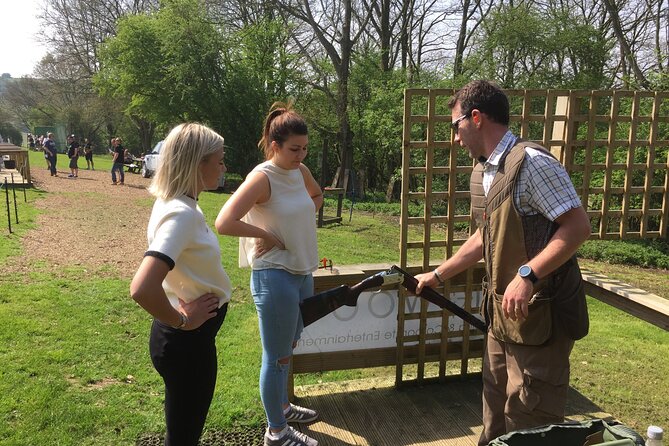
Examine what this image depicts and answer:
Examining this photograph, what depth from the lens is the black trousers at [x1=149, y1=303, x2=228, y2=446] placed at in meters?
1.87

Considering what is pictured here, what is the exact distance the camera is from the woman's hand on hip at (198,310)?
6.03 feet

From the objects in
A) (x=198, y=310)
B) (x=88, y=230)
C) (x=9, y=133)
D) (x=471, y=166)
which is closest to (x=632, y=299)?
(x=471, y=166)

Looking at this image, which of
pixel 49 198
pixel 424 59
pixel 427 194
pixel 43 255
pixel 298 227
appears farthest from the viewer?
pixel 424 59

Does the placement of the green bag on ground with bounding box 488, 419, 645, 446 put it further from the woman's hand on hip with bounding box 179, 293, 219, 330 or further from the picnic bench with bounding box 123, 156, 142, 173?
the picnic bench with bounding box 123, 156, 142, 173

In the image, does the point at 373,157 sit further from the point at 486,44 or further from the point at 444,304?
the point at 444,304

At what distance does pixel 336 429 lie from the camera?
2941 millimetres

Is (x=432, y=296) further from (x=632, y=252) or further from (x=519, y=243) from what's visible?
(x=632, y=252)

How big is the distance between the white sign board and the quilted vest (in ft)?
4.41

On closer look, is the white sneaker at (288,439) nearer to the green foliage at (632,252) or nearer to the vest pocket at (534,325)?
the vest pocket at (534,325)

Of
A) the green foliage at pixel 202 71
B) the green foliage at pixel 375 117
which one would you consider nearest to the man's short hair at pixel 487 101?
the green foliage at pixel 375 117

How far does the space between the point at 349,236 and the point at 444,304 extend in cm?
735

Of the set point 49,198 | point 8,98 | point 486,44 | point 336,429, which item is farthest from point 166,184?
point 8,98

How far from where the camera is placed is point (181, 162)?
1.86 meters

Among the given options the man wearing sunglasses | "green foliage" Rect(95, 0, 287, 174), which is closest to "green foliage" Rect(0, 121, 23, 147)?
"green foliage" Rect(95, 0, 287, 174)
